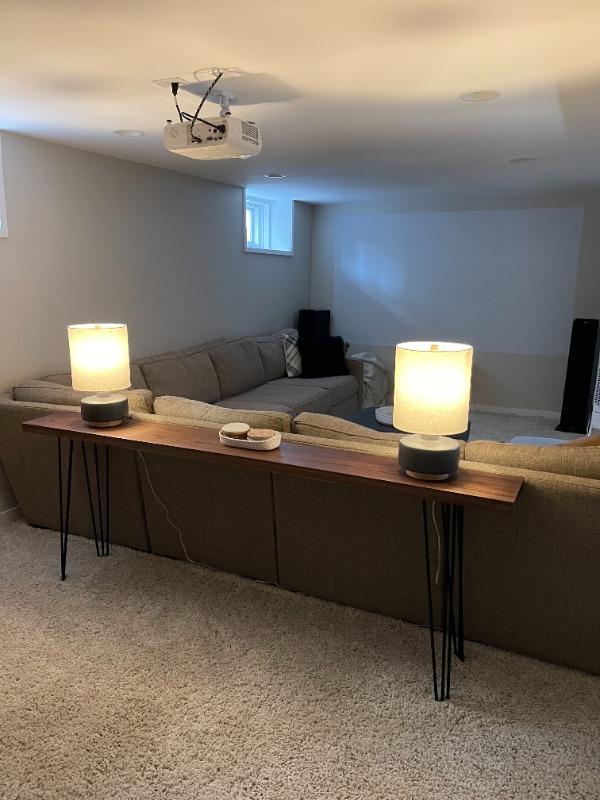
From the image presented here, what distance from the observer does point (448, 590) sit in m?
2.08

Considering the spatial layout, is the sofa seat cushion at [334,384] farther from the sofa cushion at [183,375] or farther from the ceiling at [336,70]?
the ceiling at [336,70]

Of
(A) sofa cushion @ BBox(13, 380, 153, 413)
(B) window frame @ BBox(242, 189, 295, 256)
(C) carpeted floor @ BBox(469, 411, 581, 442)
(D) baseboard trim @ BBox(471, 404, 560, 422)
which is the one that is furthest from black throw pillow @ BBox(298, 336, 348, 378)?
(A) sofa cushion @ BBox(13, 380, 153, 413)

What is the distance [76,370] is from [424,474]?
1.55 meters

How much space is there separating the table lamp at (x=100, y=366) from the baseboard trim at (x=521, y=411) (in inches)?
172

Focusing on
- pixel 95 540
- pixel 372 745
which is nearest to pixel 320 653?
pixel 372 745

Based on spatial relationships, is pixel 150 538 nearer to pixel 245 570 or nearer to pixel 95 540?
pixel 95 540

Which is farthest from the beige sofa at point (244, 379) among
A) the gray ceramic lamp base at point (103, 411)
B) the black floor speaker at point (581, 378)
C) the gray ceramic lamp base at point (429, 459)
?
the gray ceramic lamp base at point (429, 459)

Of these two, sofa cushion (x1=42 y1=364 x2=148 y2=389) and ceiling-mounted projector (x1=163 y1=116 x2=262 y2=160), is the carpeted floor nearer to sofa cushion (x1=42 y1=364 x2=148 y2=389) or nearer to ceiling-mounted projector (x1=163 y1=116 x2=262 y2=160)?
sofa cushion (x1=42 y1=364 x2=148 y2=389)

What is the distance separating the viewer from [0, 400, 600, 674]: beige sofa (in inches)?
77.8

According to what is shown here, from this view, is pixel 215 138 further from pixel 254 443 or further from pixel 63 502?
pixel 63 502

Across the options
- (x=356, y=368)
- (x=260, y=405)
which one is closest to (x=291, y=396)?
(x=260, y=405)

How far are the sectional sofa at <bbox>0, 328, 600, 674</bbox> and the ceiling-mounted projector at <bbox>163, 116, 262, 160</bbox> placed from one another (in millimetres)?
1087

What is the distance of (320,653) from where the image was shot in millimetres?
2178

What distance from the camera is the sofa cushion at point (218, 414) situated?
2549 millimetres
